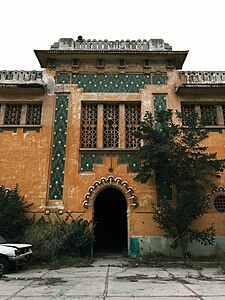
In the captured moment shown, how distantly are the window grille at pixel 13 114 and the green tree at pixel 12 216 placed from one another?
11.7 feet

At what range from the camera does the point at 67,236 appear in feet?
35.6

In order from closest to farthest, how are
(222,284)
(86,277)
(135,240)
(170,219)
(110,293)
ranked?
(110,293) → (222,284) → (86,277) → (170,219) → (135,240)

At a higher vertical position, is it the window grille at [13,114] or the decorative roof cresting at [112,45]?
the decorative roof cresting at [112,45]

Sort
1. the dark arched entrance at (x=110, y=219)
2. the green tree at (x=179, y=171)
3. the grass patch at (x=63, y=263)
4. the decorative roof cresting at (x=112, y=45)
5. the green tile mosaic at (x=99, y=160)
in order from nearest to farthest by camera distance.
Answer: the grass patch at (x=63, y=263) → the green tree at (x=179, y=171) → the green tile mosaic at (x=99, y=160) → the decorative roof cresting at (x=112, y=45) → the dark arched entrance at (x=110, y=219)

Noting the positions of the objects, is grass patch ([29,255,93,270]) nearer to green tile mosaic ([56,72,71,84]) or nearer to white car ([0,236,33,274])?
white car ([0,236,33,274])

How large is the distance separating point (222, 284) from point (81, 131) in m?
9.07

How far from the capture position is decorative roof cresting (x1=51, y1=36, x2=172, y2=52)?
14562mm

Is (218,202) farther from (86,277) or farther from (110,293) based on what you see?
(110,293)

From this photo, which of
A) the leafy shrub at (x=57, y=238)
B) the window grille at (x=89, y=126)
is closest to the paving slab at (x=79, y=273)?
the leafy shrub at (x=57, y=238)

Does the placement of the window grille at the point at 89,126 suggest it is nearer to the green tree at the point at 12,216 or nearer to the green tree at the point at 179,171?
the green tree at the point at 179,171

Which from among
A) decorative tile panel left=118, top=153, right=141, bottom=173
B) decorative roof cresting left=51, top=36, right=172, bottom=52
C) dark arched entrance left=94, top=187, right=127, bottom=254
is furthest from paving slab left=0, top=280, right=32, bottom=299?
decorative roof cresting left=51, top=36, right=172, bottom=52

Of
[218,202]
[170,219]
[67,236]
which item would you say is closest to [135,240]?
[170,219]

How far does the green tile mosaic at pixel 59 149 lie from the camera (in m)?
12.7

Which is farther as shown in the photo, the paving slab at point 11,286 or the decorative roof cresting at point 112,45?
the decorative roof cresting at point 112,45
